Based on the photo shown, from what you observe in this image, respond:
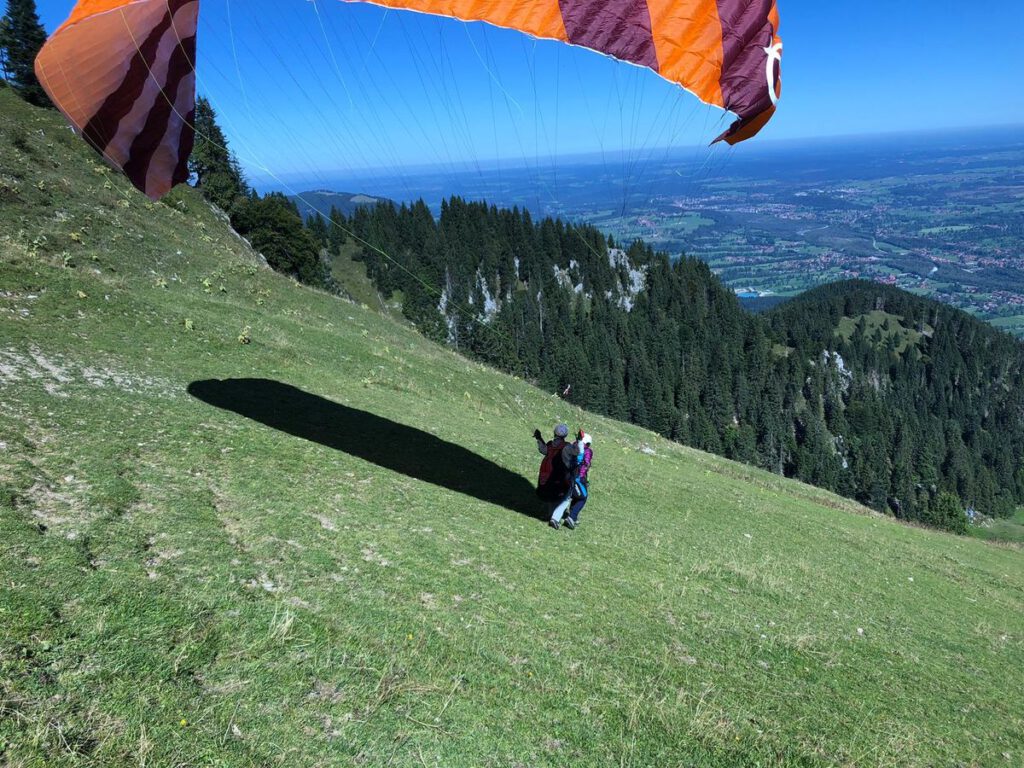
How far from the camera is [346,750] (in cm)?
446

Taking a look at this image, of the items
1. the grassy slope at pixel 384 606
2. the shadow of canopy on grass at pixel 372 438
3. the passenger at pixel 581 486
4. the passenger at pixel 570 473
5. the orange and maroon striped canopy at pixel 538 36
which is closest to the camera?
the grassy slope at pixel 384 606

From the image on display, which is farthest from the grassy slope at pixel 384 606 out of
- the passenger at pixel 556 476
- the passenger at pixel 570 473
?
the passenger at pixel 556 476

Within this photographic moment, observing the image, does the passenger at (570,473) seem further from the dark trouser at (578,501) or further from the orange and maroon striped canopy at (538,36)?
the orange and maroon striped canopy at (538,36)

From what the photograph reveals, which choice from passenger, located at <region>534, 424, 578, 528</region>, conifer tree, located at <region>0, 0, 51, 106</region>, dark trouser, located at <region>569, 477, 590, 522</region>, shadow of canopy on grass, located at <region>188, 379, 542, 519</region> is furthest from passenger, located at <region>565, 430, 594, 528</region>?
conifer tree, located at <region>0, 0, 51, 106</region>

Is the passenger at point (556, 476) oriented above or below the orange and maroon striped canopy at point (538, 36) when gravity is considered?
below

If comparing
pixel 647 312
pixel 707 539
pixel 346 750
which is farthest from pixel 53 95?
pixel 647 312

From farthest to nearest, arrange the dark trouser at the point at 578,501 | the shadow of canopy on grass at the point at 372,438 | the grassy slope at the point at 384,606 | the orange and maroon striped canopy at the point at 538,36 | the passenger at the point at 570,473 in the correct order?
the shadow of canopy on grass at the point at 372,438 → the dark trouser at the point at 578,501 → the passenger at the point at 570,473 → the orange and maroon striped canopy at the point at 538,36 → the grassy slope at the point at 384,606

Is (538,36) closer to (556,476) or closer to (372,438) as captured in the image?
(556,476)

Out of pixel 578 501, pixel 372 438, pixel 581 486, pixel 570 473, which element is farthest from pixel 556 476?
pixel 372 438

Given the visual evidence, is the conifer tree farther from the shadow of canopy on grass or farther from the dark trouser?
the dark trouser

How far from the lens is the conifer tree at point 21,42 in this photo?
1719 inches

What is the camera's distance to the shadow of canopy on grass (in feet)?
40.0

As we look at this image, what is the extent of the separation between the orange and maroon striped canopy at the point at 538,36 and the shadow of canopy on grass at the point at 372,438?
524 centimetres

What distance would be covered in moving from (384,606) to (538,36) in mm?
7978
